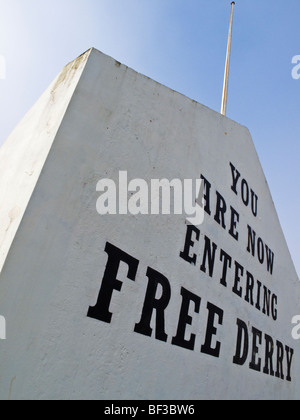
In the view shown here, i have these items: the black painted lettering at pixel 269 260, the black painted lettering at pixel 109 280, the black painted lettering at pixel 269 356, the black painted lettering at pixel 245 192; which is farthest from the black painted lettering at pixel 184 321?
the black painted lettering at pixel 269 260

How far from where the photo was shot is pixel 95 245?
249cm

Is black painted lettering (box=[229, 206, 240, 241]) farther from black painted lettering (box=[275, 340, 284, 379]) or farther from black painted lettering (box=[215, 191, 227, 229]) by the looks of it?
black painted lettering (box=[275, 340, 284, 379])

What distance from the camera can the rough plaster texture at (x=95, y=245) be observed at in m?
2.04

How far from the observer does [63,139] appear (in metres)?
2.46

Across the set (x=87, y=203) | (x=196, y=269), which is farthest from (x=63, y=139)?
(x=196, y=269)

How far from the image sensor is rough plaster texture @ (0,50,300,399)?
2035 millimetres

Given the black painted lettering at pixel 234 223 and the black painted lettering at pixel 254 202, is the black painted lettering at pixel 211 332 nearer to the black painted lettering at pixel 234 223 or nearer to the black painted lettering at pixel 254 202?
the black painted lettering at pixel 234 223

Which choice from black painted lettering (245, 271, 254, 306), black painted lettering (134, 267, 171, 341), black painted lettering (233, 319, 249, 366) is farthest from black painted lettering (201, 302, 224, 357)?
black painted lettering (245, 271, 254, 306)

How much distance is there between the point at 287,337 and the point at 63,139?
6336mm

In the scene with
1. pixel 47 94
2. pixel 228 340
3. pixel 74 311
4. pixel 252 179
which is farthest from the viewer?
pixel 252 179

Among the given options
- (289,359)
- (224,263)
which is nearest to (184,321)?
(224,263)

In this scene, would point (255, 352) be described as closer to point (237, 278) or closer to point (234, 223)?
point (237, 278)

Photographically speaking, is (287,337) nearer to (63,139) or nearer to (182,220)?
(182,220)

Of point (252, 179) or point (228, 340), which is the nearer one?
point (228, 340)
